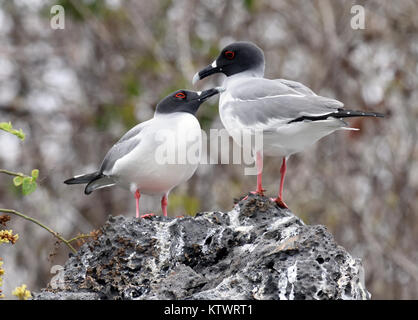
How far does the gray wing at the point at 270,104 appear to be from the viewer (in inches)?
182

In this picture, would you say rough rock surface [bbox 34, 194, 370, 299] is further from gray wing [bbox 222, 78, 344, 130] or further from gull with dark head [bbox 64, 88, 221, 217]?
gull with dark head [bbox 64, 88, 221, 217]

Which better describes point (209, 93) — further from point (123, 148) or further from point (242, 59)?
point (123, 148)

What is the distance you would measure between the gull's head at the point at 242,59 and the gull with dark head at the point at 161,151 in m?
0.24


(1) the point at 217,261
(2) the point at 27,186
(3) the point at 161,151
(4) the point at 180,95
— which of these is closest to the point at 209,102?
(4) the point at 180,95

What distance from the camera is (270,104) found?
4.82 meters

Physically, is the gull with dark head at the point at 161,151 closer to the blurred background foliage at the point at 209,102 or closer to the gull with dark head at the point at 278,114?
the gull with dark head at the point at 278,114

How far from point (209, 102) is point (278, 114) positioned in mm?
5596

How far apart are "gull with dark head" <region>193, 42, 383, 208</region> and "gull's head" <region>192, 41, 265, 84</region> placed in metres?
0.13

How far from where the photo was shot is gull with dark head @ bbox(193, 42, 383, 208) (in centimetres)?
461

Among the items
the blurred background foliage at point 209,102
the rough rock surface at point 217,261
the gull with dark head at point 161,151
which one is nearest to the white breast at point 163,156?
the gull with dark head at point 161,151

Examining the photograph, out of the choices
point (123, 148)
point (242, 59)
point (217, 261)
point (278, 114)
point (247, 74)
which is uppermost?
point (242, 59)

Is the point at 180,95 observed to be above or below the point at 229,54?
below

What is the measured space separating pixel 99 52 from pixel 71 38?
0.62 m

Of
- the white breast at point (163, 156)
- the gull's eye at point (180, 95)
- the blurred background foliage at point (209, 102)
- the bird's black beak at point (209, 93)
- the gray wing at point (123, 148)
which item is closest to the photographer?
the white breast at point (163, 156)
